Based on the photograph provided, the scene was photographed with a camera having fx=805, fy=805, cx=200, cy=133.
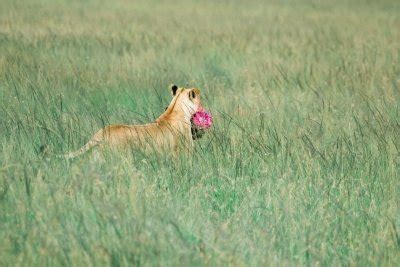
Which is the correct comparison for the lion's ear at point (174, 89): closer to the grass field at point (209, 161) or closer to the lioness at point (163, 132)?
the lioness at point (163, 132)

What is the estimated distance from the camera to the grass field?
11.3 ft

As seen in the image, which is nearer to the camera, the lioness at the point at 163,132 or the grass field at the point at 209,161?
the grass field at the point at 209,161

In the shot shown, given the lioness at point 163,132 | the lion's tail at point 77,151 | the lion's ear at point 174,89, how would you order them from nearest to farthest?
the lion's tail at point 77,151 → the lioness at point 163,132 → the lion's ear at point 174,89

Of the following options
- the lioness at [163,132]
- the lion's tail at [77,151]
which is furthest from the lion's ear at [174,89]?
the lion's tail at [77,151]

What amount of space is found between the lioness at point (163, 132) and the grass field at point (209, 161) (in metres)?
0.13

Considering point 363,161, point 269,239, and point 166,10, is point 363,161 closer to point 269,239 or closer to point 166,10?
point 269,239

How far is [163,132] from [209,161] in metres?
0.45

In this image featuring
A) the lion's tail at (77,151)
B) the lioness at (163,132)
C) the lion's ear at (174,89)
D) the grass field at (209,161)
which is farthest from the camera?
the lion's ear at (174,89)

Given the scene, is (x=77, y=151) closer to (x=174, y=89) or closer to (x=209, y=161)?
(x=209, y=161)

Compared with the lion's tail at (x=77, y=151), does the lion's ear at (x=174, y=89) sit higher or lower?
higher

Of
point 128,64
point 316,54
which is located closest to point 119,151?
point 128,64

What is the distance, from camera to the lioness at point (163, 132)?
486 centimetres

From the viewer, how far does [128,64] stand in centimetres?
892

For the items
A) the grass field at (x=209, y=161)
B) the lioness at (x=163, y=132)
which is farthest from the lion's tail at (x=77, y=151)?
the grass field at (x=209, y=161)
